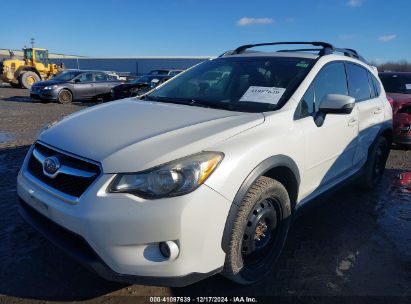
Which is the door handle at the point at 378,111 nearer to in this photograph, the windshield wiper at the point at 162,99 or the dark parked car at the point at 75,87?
the windshield wiper at the point at 162,99

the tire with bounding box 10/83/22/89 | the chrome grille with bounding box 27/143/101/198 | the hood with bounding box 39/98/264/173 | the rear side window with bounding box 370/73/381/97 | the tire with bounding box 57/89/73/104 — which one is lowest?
the tire with bounding box 10/83/22/89

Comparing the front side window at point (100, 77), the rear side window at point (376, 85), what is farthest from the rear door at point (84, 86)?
the rear side window at point (376, 85)

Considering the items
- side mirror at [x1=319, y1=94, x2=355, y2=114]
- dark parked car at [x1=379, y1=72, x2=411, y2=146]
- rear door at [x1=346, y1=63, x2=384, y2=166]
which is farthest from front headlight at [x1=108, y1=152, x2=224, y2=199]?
dark parked car at [x1=379, y1=72, x2=411, y2=146]

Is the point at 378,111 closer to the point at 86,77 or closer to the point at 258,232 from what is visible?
the point at 258,232

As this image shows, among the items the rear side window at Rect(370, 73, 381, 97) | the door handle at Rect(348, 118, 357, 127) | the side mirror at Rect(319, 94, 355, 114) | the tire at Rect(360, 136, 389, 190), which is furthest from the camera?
the rear side window at Rect(370, 73, 381, 97)

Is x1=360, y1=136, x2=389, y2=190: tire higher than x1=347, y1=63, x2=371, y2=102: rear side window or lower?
lower

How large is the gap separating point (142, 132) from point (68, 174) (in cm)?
55

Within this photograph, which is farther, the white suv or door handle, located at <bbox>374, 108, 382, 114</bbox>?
door handle, located at <bbox>374, 108, 382, 114</bbox>

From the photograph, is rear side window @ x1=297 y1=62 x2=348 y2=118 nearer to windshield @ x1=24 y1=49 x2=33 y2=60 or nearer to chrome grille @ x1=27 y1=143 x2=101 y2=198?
chrome grille @ x1=27 y1=143 x2=101 y2=198

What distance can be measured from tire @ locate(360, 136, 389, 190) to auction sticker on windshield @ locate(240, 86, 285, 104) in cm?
199

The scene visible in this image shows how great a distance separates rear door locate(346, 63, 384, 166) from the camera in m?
4.02

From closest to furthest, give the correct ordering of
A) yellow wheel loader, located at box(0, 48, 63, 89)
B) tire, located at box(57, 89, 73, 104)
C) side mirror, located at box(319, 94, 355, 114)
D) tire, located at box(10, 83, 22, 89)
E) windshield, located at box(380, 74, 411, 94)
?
side mirror, located at box(319, 94, 355, 114) → windshield, located at box(380, 74, 411, 94) → tire, located at box(57, 89, 73, 104) → yellow wheel loader, located at box(0, 48, 63, 89) → tire, located at box(10, 83, 22, 89)

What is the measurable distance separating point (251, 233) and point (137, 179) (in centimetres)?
96

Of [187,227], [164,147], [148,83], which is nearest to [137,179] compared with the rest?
[164,147]
